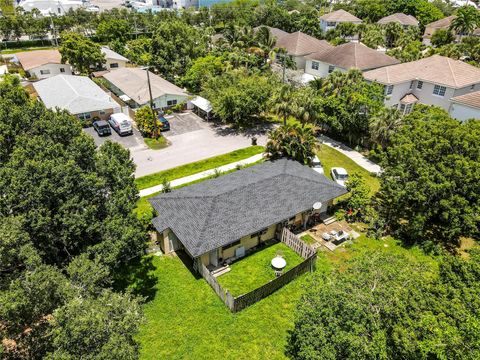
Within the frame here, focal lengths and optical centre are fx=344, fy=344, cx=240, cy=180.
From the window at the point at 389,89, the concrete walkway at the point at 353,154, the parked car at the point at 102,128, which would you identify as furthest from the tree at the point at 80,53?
the window at the point at 389,89

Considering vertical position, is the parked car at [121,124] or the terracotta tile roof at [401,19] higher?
the terracotta tile roof at [401,19]

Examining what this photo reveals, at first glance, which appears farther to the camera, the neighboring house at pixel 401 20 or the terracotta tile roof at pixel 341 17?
the terracotta tile roof at pixel 341 17

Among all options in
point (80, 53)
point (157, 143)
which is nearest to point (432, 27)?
point (157, 143)

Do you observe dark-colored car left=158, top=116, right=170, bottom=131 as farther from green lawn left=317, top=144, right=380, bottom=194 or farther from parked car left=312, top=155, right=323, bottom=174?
parked car left=312, top=155, right=323, bottom=174

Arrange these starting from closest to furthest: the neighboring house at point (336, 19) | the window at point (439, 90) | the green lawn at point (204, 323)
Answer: the green lawn at point (204, 323)
the window at point (439, 90)
the neighboring house at point (336, 19)

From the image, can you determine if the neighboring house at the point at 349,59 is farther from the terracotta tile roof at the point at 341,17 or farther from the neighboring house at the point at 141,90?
the terracotta tile roof at the point at 341,17
